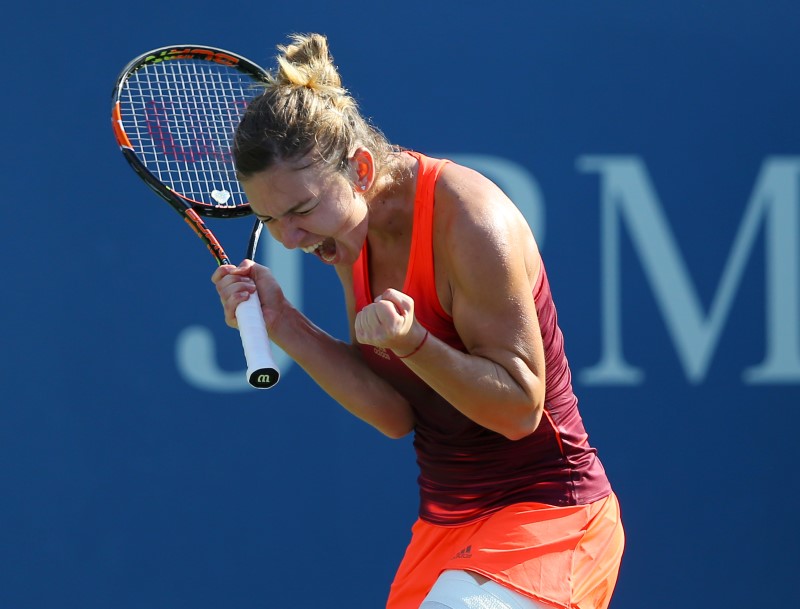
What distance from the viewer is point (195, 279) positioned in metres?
3.23

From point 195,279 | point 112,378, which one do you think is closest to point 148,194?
point 195,279

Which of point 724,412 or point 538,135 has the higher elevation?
point 538,135

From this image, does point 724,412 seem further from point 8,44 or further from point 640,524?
point 8,44

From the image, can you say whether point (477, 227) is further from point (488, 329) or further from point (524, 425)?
point (524, 425)

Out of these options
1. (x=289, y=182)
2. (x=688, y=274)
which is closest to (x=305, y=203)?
(x=289, y=182)

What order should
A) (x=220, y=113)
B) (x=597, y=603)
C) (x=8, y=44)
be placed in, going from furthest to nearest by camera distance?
(x=8, y=44)
(x=220, y=113)
(x=597, y=603)

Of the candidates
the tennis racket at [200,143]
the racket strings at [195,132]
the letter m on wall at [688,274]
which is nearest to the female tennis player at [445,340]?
the tennis racket at [200,143]

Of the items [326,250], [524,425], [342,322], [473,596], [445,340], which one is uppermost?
[326,250]

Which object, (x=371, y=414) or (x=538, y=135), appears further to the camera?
(x=538, y=135)

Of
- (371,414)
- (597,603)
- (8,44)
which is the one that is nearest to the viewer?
(597,603)

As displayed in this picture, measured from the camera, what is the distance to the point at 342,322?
3.27 meters

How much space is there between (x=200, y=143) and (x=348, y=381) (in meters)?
0.78

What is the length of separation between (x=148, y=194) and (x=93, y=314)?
1.16ft

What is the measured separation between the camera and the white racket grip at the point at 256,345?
1.91m
